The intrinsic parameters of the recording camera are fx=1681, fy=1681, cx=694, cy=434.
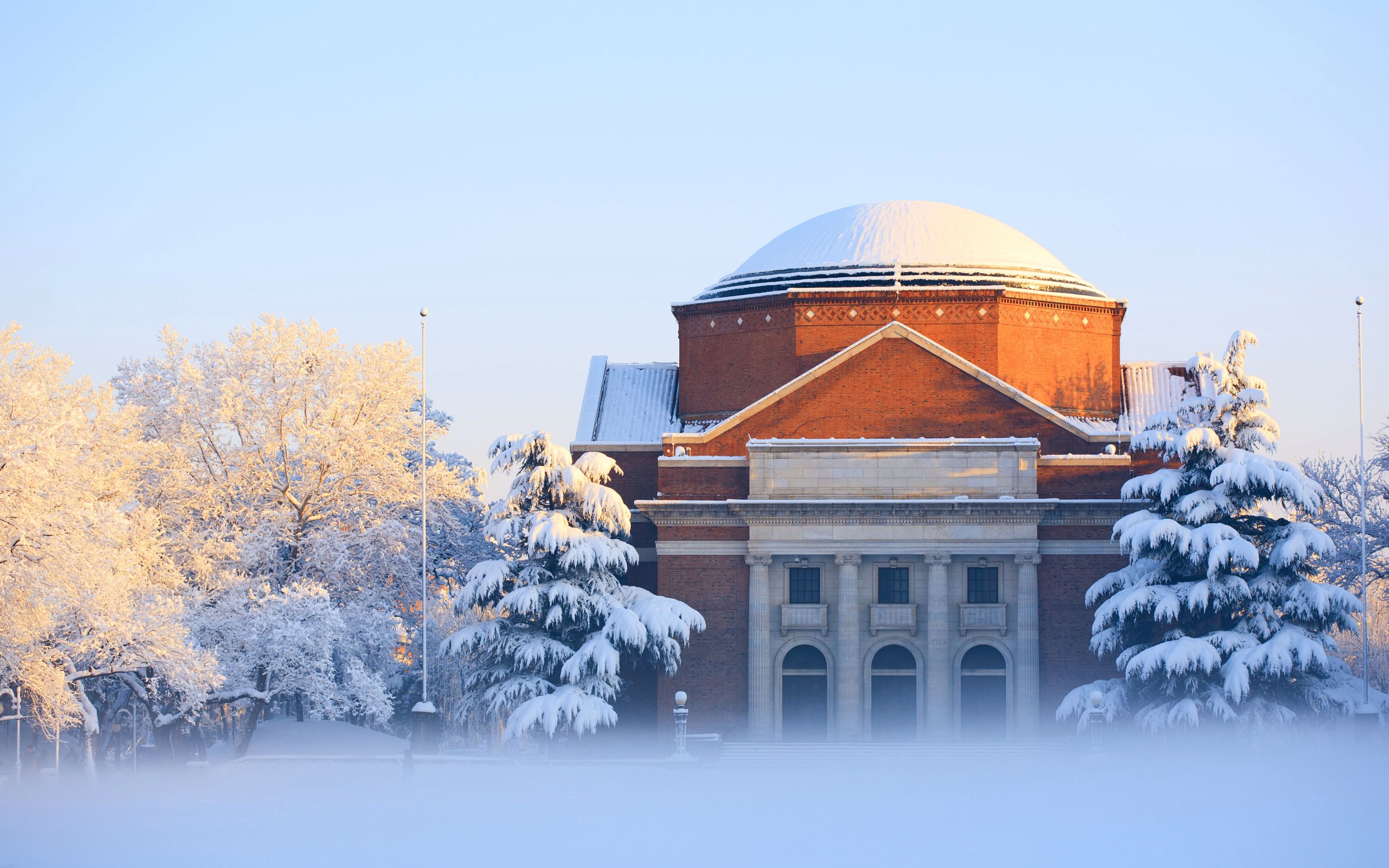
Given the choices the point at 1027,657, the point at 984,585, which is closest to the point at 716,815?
the point at 1027,657

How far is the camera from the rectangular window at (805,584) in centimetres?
4744

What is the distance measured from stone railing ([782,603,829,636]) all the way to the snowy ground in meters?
7.05

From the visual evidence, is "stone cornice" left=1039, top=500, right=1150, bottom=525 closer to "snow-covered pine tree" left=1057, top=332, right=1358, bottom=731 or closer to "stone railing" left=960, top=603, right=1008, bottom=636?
"stone railing" left=960, top=603, right=1008, bottom=636

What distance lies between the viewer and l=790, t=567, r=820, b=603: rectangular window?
47.4 meters

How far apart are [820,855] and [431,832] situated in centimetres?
723

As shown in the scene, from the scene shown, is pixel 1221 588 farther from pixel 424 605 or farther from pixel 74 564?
pixel 74 564

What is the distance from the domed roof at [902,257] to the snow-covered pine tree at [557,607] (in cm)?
1154

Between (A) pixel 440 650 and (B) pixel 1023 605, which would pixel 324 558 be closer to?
(A) pixel 440 650

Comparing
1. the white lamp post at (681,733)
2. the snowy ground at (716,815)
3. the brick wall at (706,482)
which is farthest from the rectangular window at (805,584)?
the snowy ground at (716,815)

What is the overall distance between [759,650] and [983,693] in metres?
6.37

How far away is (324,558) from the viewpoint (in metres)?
49.6

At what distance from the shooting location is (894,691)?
154ft

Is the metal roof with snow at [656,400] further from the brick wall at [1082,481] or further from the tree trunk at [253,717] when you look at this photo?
the tree trunk at [253,717]

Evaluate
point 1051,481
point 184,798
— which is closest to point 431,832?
point 184,798
